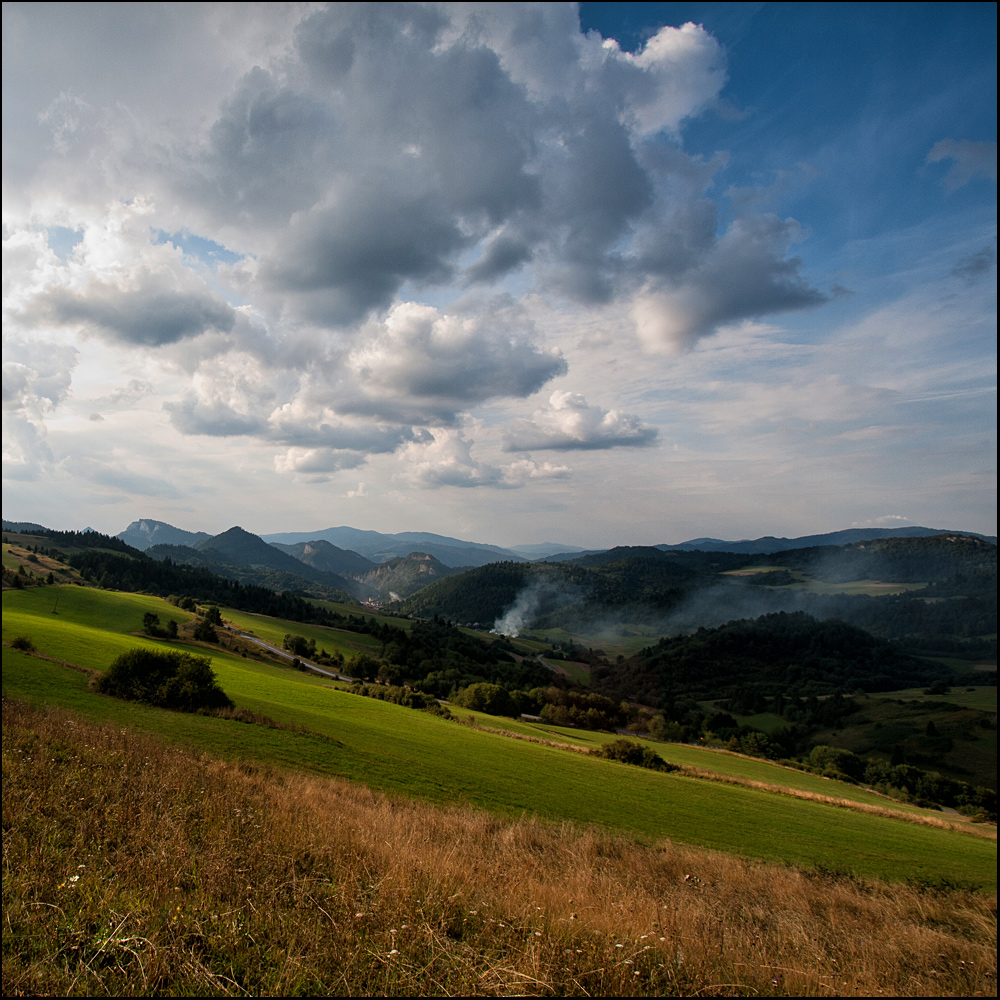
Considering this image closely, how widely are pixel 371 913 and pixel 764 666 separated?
18421cm

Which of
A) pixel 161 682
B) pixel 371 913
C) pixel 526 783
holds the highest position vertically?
pixel 371 913

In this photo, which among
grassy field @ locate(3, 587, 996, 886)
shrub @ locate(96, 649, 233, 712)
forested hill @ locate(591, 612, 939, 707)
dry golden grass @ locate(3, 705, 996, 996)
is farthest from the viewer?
forested hill @ locate(591, 612, 939, 707)

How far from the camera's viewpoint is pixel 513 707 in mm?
61188

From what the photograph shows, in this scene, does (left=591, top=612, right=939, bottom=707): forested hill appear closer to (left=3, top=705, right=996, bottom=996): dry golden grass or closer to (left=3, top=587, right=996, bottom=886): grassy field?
(left=3, top=587, right=996, bottom=886): grassy field

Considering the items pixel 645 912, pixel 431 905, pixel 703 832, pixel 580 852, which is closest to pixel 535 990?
pixel 431 905

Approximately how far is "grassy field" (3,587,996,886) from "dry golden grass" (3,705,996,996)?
5.37 m

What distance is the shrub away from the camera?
64.6 ft

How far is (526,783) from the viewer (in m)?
18.3

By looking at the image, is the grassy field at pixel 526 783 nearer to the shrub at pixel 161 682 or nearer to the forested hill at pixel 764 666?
the shrub at pixel 161 682

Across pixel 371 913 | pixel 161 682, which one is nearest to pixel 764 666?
pixel 161 682

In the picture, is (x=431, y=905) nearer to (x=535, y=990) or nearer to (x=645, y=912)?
(x=535, y=990)

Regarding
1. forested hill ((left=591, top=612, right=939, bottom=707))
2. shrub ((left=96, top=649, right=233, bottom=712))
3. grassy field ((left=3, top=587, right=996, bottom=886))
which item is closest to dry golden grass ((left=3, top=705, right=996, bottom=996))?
grassy field ((left=3, top=587, right=996, bottom=886))

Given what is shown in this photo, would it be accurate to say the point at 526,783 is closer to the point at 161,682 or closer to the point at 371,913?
the point at 371,913

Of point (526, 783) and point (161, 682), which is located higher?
point (161, 682)
